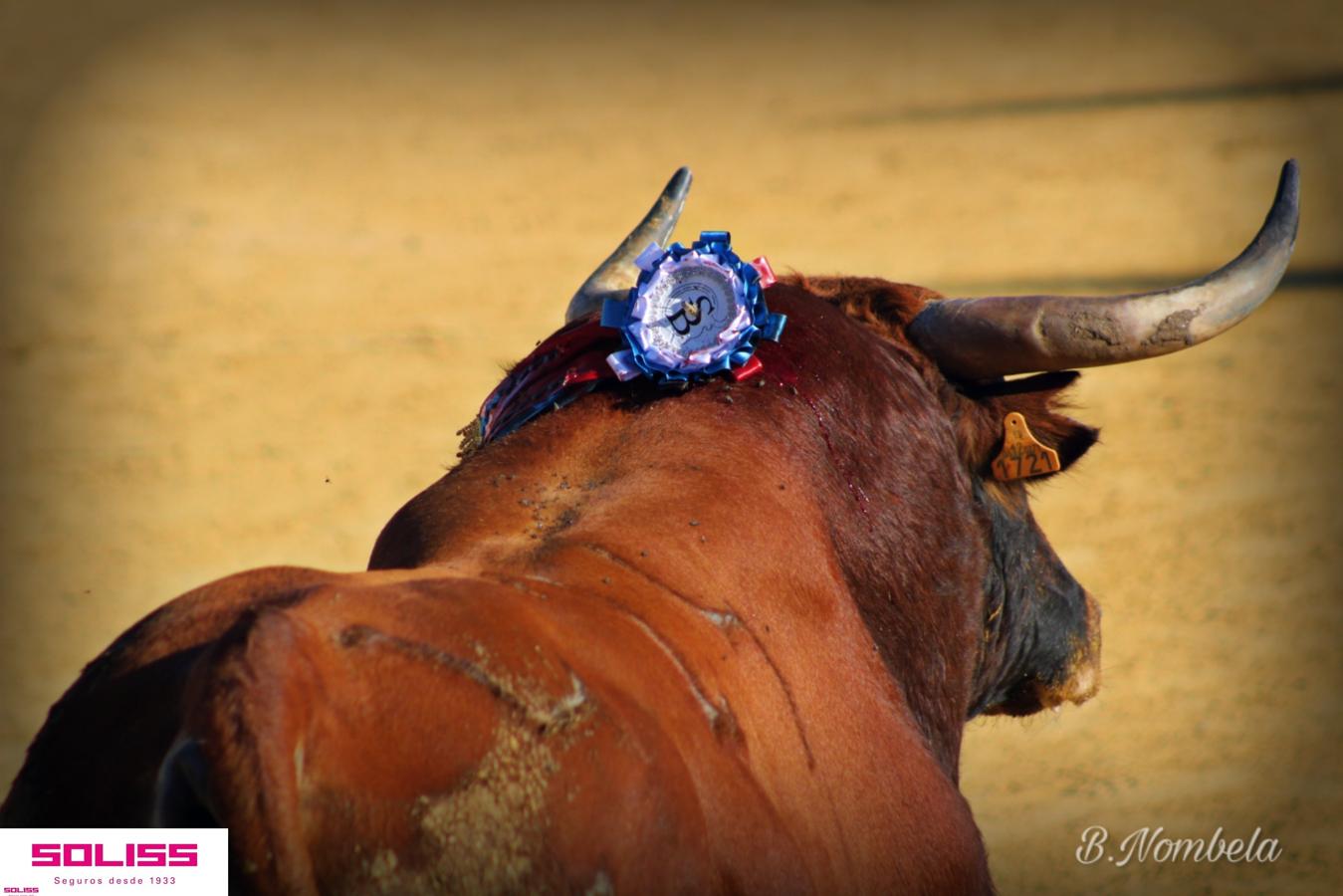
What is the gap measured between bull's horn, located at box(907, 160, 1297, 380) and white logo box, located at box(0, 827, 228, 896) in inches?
67.8

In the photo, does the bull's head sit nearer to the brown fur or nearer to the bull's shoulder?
the brown fur

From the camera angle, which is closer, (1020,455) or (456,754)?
(456,754)

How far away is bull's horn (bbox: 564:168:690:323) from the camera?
3.33 meters

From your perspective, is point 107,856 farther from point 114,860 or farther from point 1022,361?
point 1022,361

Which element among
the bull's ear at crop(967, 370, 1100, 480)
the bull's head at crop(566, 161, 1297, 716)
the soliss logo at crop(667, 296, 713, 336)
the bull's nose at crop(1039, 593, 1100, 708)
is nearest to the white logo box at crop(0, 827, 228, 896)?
the soliss logo at crop(667, 296, 713, 336)

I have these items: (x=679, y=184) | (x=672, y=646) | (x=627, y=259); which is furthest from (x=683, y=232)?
(x=672, y=646)

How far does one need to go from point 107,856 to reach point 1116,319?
6.06 feet

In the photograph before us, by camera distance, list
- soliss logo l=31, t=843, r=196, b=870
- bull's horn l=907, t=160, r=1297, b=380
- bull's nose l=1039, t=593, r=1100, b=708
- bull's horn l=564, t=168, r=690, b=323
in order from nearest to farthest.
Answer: soliss logo l=31, t=843, r=196, b=870
bull's horn l=907, t=160, r=1297, b=380
bull's horn l=564, t=168, r=690, b=323
bull's nose l=1039, t=593, r=1100, b=708

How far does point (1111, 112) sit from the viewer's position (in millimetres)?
12859

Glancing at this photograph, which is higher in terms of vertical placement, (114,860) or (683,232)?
(683,232)

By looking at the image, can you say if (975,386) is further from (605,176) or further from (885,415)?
(605,176)

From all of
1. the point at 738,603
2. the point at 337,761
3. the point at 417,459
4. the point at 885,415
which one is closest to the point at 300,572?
the point at 337,761

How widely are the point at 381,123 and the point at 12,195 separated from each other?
303 centimetres

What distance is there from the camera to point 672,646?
6.63 ft
